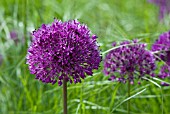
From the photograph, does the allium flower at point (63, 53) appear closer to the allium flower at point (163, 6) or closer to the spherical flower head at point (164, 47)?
the spherical flower head at point (164, 47)

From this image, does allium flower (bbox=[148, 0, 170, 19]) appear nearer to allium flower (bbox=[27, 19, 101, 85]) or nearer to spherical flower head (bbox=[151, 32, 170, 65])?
spherical flower head (bbox=[151, 32, 170, 65])

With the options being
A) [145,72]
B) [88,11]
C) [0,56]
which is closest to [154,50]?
[145,72]

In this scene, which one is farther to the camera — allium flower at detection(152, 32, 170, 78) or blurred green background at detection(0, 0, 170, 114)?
blurred green background at detection(0, 0, 170, 114)

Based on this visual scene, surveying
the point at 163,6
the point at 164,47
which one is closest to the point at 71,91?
the point at 164,47

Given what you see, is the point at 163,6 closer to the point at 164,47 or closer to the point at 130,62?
the point at 164,47

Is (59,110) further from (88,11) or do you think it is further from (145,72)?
(88,11)

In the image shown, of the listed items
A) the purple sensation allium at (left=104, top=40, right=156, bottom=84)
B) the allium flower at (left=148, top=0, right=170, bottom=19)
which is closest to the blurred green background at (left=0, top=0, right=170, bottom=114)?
the purple sensation allium at (left=104, top=40, right=156, bottom=84)

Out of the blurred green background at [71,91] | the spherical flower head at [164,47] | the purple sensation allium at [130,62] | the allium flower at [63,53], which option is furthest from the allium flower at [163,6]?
the allium flower at [63,53]

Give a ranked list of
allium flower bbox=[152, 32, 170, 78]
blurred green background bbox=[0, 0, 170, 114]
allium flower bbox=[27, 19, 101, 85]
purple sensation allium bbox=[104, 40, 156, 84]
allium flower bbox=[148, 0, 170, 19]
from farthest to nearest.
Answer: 1. allium flower bbox=[148, 0, 170, 19]
2. blurred green background bbox=[0, 0, 170, 114]
3. allium flower bbox=[152, 32, 170, 78]
4. purple sensation allium bbox=[104, 40, 156, 84]
5. allium flower bbox=[27, 19, 101, 85]
